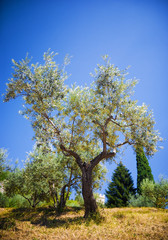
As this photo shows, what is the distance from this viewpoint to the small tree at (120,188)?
34000mm

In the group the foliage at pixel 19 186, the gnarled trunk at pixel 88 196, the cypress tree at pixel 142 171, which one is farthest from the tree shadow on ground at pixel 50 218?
the cypress tree at pixel 142 171

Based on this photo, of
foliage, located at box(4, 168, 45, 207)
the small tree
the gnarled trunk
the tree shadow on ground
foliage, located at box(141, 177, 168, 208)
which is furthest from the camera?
the small tree

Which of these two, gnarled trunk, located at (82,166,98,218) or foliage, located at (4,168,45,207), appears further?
foliage, located at (4,168,45,207)

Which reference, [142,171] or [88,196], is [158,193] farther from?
[88,196]

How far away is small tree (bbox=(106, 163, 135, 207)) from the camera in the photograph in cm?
3400

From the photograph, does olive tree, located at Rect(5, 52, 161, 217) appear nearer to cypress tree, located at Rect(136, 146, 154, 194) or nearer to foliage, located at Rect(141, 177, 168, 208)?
foliage, located at Rect(141, 177, 168, 208)

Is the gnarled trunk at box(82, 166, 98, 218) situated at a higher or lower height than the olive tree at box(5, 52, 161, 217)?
lower

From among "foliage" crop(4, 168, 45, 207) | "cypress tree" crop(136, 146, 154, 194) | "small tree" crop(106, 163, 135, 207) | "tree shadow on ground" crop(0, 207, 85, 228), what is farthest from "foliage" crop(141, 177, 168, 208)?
"foliage" crop(4, 168, 45, 207)

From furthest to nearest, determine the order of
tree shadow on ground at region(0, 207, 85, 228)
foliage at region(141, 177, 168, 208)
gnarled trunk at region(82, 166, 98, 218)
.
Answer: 1. foliage at region(141, 177, 168, 208)
2. gnarled trunk at region(82, 166, 98, 218)
3. tree shadow on ground at region(0, 207, 85, 228)

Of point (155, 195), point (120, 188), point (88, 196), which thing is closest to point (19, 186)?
point (88, 196)

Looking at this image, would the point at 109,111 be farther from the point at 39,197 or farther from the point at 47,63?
the point at 39,197

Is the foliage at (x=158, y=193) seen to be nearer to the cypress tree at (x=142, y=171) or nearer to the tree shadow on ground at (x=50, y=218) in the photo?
the cypress tree at (x=142, y=171)

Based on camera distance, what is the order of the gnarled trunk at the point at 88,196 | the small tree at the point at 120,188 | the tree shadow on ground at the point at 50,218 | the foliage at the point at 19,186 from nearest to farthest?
the tree shadow on ground at the point at 50,218 → the gnarled trunk at the point at 88,196 → the foliage at the point at 19,186 → the small tree at the point at 120,188

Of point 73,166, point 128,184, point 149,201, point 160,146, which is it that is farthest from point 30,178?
point 128,184
